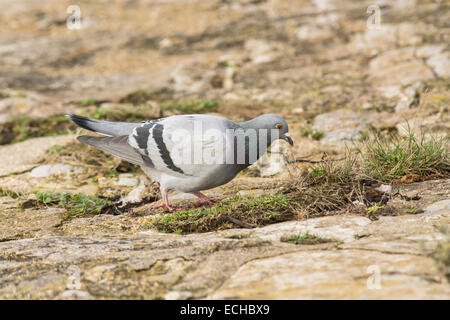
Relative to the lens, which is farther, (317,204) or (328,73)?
(328,73)

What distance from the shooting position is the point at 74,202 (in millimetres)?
4273

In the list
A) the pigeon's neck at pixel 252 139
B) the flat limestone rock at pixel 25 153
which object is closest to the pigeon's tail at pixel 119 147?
the pigeon's neck at pixel 252 139

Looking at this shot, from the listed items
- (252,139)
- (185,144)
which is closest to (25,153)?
(185,144)

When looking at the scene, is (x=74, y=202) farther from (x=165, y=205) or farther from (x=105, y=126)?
(x=165, y=205)

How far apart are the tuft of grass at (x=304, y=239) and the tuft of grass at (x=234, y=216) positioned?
17.1 inches

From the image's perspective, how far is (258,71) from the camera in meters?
8.42

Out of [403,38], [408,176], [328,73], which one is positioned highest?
[403,38]

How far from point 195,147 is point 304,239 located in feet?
4.12

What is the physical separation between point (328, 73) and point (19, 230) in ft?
18.8

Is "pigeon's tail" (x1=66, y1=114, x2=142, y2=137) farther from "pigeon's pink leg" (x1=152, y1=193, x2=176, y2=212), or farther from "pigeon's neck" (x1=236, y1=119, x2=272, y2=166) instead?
"pigeon's neck" (x1=236, y1=119, x2=272, y2=166)

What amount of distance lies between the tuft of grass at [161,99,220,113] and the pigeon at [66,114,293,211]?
265cm

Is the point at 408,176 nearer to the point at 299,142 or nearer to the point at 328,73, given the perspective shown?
the point at 299,142

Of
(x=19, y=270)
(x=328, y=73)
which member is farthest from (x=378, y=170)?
(x=328, y=73)

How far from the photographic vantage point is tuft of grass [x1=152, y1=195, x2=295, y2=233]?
11.0 feet
